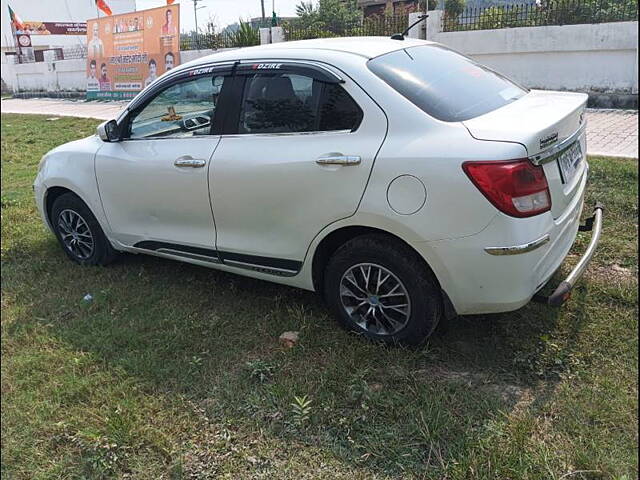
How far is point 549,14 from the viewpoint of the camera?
1259 cm

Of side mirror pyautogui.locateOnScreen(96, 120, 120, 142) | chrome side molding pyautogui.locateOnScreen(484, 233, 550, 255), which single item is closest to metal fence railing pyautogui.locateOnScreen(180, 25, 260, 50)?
side mirror pyautogui.locateOnScreen(96, 120, 120, 142)

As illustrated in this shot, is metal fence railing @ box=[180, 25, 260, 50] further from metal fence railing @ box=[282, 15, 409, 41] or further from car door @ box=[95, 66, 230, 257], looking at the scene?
car door @ box=[95, 66, 230, 257]

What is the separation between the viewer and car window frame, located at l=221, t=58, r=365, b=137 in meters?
3.35

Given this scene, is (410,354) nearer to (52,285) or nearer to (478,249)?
(478,249)

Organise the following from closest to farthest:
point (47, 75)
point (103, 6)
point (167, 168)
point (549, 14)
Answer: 1. point (167, 168)
2. point (103, 6)
3. point (549, 14)
4. point (47, 75)

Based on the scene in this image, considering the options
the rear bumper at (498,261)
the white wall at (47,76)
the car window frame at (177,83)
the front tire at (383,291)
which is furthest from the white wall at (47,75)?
the rear bumper at (498,261)

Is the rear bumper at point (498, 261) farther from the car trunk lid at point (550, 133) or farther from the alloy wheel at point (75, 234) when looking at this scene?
the alloy wheel at point (75, 234)

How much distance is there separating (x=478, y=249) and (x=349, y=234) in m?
0.82

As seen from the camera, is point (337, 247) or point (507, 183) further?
point (337, 247)

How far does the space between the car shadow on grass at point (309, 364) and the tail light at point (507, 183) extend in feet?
3.03

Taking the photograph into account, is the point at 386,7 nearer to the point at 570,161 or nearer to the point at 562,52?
the point at 562,52

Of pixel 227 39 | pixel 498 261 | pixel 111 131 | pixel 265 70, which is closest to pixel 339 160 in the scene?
pixel 265 70

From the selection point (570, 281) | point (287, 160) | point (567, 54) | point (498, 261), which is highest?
point (567, 54)

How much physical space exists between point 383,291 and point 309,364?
0.61 m
